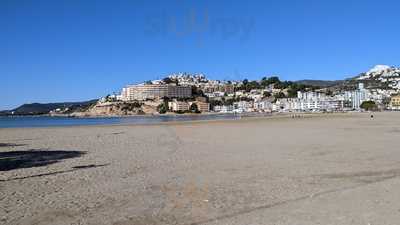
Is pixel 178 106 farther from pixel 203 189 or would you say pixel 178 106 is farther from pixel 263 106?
pixel 203 189

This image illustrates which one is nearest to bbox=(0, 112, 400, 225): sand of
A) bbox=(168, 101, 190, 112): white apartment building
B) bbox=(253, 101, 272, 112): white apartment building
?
bbox=(168, 101, 190, 112): white apartment building

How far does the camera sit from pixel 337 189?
8719mm

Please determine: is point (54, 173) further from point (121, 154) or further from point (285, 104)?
point (285, 104)

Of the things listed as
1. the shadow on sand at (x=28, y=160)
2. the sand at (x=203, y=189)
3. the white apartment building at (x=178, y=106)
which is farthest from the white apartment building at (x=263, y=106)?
the sand at (x=203, y=189)

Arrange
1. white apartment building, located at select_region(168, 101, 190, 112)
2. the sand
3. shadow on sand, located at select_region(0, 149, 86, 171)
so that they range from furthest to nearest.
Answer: white apartment building, located at select_region(168, 101, 190, 112) → shadow on sand, located at select_region(0, 149, 86, 171) → the sand

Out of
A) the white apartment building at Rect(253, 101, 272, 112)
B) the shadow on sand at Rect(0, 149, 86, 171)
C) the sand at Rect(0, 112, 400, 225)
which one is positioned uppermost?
the white apartment building at Rect(253, 101, 272, 112)

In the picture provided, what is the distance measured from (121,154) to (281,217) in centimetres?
1057

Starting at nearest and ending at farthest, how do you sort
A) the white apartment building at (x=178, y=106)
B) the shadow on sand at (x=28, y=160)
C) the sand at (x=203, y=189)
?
the sand at (x=203, y=189)
the shadow on sand at (x=28, y=160)
the white apartment building at (x=178, y=106)

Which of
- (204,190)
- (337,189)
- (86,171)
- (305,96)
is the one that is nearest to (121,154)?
(86,171)

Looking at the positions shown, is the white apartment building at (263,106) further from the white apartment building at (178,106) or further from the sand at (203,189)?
the sand at (203,189)

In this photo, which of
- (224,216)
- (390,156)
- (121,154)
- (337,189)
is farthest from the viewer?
(121,154)

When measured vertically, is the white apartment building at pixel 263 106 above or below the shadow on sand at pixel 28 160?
above

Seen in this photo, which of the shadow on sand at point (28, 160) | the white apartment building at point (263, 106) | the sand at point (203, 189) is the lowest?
the sand at point (203, 189)

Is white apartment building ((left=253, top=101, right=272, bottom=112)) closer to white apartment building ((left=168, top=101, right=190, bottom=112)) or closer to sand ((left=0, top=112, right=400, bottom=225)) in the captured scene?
white apartment building ((left=168, top=101, right=190, bottom=112))
